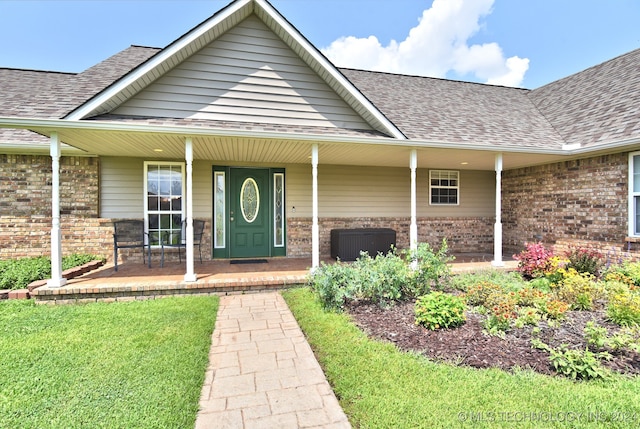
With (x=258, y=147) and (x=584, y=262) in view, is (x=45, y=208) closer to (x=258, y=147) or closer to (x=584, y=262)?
(x=258, y=147)

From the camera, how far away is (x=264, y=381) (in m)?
Answer: 3.07

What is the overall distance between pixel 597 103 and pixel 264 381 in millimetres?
11233

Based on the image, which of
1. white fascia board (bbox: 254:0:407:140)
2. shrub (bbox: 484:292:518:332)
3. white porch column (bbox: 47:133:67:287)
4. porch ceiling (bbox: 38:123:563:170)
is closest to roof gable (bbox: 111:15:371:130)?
white fascia board (bbox: 254:0:407:140)

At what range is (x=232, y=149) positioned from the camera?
7.17 meters

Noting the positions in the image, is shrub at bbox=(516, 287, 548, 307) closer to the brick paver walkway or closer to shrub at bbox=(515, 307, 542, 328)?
shrub at bbox=(515, 307, 542, 328)

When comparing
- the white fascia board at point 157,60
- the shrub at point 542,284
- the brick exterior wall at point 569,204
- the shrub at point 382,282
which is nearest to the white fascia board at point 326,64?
the white fascia board at point 157,60

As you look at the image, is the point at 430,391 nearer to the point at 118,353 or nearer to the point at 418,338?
the point at 418,338

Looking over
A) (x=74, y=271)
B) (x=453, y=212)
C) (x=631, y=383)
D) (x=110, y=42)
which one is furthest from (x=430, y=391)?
(x=110, y=42)

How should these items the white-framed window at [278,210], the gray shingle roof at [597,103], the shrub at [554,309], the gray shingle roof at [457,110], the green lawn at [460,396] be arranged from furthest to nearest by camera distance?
the white-framed window at [278,210] → the gray shingle roof at [457,110] → the gray shingle roof at [597,103] → the shrub at [554,309] → the green lawn at [460,396]

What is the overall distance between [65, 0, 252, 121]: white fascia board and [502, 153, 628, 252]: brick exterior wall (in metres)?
8.74

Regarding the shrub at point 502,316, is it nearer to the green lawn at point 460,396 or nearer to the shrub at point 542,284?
the green lawn at point 460,396

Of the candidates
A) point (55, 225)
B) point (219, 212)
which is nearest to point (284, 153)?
point (219, 212)

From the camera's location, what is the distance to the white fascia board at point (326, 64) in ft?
→ 21.0

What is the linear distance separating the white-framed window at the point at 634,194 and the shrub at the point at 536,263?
2.28 metres
